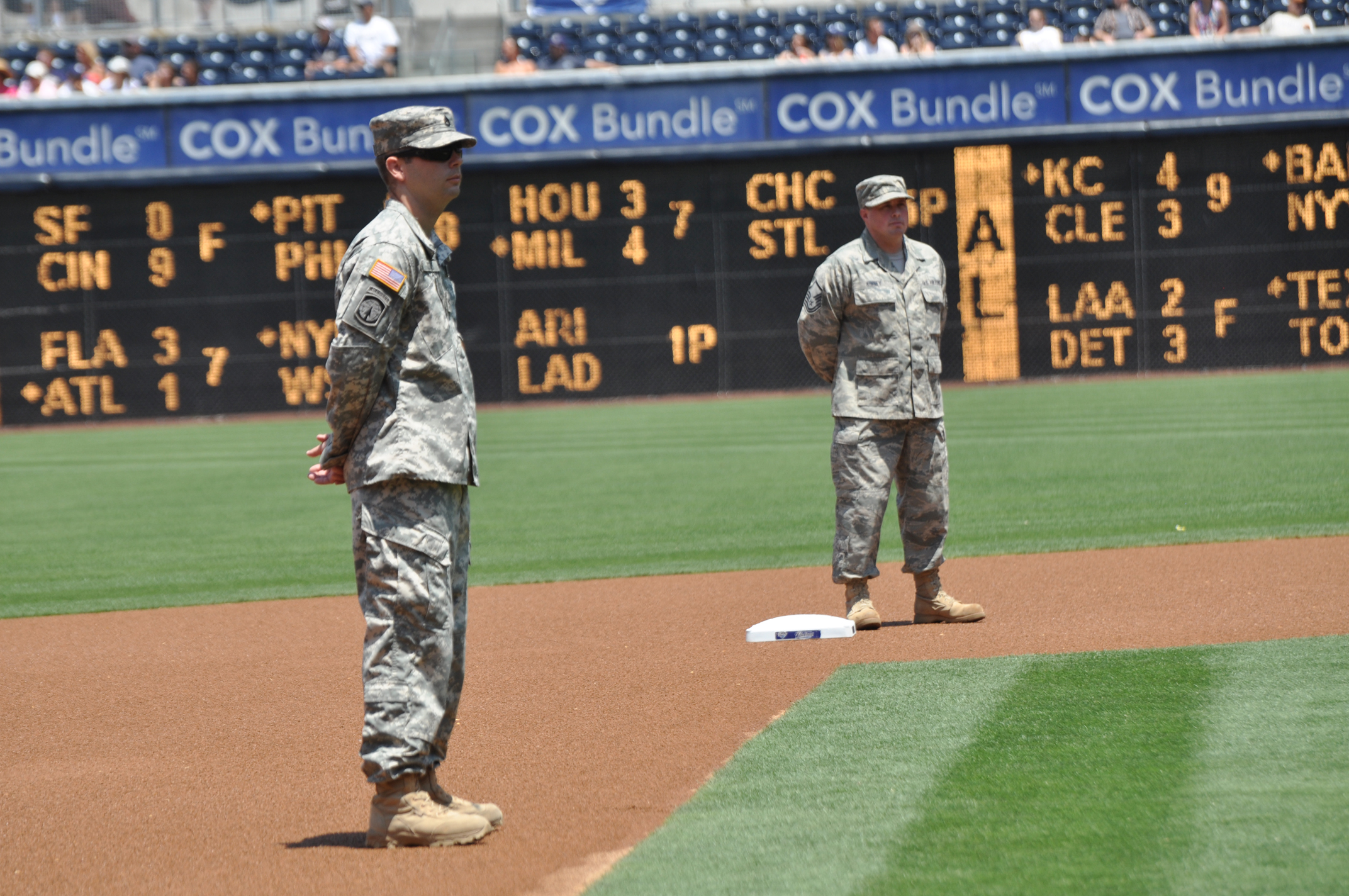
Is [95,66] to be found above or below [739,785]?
above

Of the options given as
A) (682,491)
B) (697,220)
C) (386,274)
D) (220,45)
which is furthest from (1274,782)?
(220,45)

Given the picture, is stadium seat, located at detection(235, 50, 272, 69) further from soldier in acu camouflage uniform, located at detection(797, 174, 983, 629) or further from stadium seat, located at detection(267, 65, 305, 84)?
soldier in acu camouflage uniform, located at detection(797, 174, 983, 629)

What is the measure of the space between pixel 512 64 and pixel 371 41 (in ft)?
7.91

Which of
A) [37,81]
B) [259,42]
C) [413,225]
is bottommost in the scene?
[413,225]

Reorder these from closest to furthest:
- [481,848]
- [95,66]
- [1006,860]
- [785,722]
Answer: [1006,860] < [481,848] < [785,722] < [95,66]

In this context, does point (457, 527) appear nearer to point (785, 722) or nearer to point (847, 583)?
point (785, 722)

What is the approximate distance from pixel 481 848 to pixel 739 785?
34.5 inches

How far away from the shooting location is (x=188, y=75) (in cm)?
2502

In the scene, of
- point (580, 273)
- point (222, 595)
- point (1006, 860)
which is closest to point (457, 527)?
point (1006, 860)

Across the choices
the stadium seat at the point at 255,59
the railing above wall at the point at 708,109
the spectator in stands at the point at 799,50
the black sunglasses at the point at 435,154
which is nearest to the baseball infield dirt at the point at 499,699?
the black sunglasses at the point at 435,154

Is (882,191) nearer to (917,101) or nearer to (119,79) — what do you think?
(917,101)

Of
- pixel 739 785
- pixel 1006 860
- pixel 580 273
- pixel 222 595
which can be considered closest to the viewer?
pixel 1006 860

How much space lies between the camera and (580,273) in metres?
21.6

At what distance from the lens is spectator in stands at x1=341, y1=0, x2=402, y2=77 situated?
986 inches
